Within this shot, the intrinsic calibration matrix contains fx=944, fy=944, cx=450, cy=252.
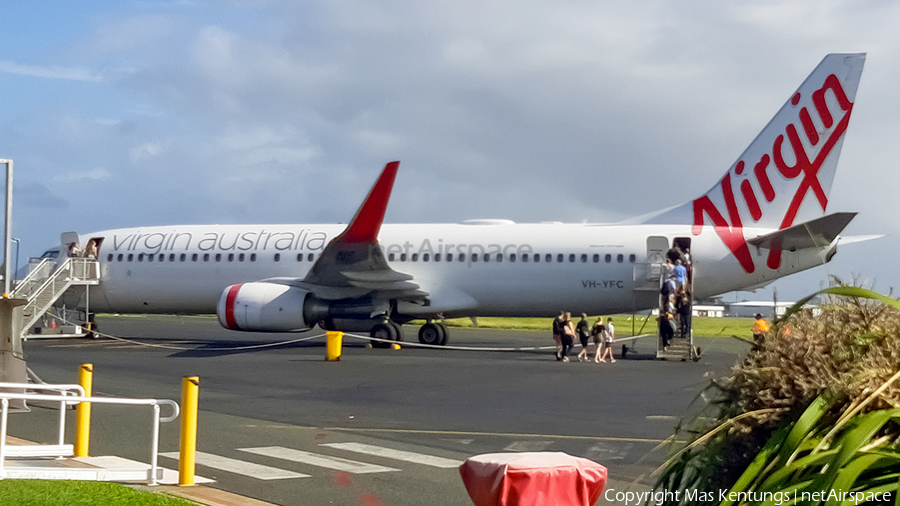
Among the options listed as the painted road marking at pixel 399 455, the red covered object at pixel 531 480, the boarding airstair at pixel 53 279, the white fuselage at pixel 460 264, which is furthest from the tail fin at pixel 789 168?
the red covered object at pixel 531 480

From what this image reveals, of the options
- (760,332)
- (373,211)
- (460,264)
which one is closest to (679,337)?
(460,264)

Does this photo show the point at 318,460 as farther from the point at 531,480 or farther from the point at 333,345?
the point at 333,345

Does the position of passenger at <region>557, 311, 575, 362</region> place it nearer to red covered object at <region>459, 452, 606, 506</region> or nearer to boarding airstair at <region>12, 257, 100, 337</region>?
boarding airstair at <region>12, 257, 100, 337</region>

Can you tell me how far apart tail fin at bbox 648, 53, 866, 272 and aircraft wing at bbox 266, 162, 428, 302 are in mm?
7249

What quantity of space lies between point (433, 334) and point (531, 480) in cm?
2360

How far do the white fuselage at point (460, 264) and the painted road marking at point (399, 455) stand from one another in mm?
14935

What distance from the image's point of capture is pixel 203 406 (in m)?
13.0

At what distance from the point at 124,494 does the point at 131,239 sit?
23.0 m

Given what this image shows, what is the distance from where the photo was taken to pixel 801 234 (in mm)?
20953

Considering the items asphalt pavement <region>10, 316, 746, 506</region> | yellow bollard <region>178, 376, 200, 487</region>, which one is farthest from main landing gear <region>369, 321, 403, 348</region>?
yellow bollard <region>178, 376, 200, 487</region>

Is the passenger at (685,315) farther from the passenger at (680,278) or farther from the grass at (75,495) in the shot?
the grass at (75,495)

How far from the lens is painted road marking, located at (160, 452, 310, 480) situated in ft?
25.8

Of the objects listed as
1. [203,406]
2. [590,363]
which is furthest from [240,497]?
[590,363]

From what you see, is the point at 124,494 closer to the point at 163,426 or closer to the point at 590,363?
the point at 163,426
